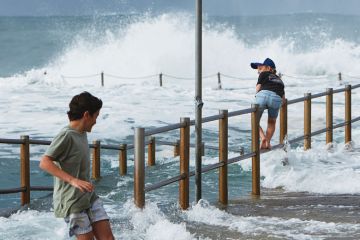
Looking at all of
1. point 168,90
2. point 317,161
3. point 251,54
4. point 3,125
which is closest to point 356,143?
point 317,161

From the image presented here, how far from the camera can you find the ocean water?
7.33 meters

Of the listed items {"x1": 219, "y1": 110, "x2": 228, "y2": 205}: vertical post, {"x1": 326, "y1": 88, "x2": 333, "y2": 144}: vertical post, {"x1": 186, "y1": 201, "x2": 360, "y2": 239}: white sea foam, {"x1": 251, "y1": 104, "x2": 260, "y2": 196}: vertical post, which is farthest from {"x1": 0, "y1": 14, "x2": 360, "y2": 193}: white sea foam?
{"x1": 186, "y1": 201, "x2": 360, "y2": 239}: white sea foam

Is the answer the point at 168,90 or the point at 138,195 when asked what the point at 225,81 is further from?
the point at 138,195

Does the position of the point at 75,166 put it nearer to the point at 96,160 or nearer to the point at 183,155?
the point at 183,155

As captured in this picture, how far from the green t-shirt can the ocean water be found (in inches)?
73.3

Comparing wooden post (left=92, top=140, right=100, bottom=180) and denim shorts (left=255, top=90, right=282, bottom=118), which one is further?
wooden post (left=92, top=140, right=100, bottom=180)

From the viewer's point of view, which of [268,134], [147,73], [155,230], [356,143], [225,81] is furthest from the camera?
[147,73]

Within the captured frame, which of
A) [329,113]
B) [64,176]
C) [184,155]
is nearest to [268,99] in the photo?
[329,113]

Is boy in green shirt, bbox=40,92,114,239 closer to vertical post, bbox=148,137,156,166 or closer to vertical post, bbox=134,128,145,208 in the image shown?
vertical post, bbox=134,128,145,208

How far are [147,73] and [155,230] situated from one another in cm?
4527

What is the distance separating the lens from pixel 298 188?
942cm

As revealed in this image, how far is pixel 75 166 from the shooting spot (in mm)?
4891

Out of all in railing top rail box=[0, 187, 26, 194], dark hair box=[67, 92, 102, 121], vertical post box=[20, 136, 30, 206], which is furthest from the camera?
vertical post box=[20, 136, 30, 206]

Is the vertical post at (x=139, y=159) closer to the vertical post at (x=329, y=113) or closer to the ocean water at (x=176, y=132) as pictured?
the ocean water at (x=176, y=132)
